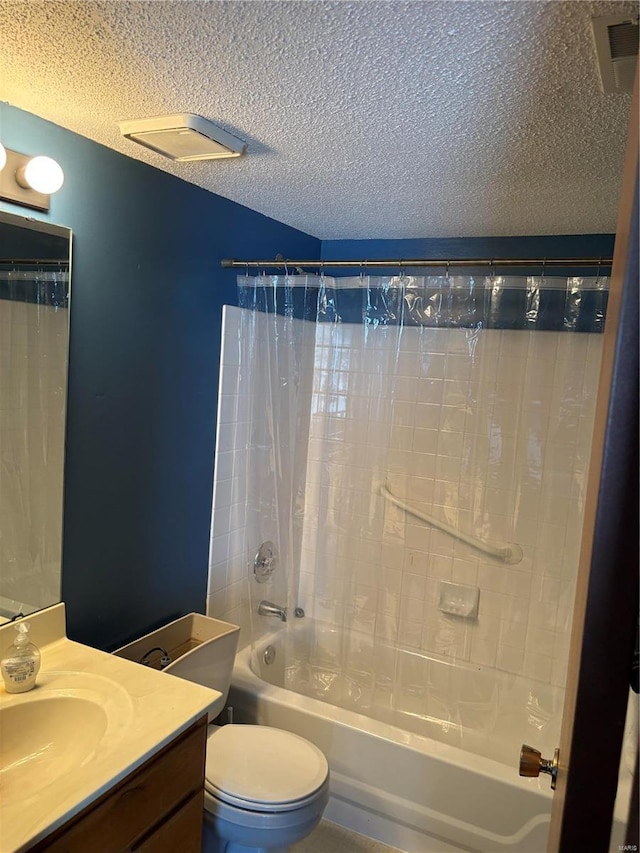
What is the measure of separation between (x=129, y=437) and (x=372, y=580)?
1332 mm

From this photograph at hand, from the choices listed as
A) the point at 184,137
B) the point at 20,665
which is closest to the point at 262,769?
the point at 20,665

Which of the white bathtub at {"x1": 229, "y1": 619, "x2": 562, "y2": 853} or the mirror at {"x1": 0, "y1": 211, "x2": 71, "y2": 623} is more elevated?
the mirror at {"x1": 0, "y1": 211, "x2": 71, "y2": 623}

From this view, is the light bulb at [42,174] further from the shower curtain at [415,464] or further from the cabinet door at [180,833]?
the cabinet door at [180,833]

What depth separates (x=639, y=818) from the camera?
0.63 meters

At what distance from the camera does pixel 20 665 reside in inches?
56.7

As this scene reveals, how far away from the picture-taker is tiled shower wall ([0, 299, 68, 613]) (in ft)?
5.18

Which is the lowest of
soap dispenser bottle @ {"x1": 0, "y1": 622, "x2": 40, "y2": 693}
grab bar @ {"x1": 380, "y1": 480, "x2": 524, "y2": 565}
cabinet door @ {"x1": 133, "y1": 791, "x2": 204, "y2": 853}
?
cabinet door @ {"x1": 133, "y1": 791, "x2": 204, "y2": 853}

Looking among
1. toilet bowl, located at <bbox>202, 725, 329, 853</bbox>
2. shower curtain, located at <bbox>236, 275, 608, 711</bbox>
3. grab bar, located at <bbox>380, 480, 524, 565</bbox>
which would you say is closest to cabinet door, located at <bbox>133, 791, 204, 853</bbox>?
toilet bowl, located at <bbox>202, 725, 329, 853</bbox>

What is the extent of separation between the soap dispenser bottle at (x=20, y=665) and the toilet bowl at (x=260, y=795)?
64 cm

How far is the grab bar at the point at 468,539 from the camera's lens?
2512 millimetres

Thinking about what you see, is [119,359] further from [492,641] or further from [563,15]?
[492,641]

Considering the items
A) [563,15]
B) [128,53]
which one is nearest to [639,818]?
[563,15]

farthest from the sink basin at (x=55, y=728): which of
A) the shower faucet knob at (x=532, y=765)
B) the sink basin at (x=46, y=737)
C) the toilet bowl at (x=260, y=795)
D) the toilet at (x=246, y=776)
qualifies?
the shower faucet knob at (x=532, y=765)

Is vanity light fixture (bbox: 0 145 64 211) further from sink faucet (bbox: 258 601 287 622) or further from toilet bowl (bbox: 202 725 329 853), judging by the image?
sink faucet (bbox: 258 601 287 622)
